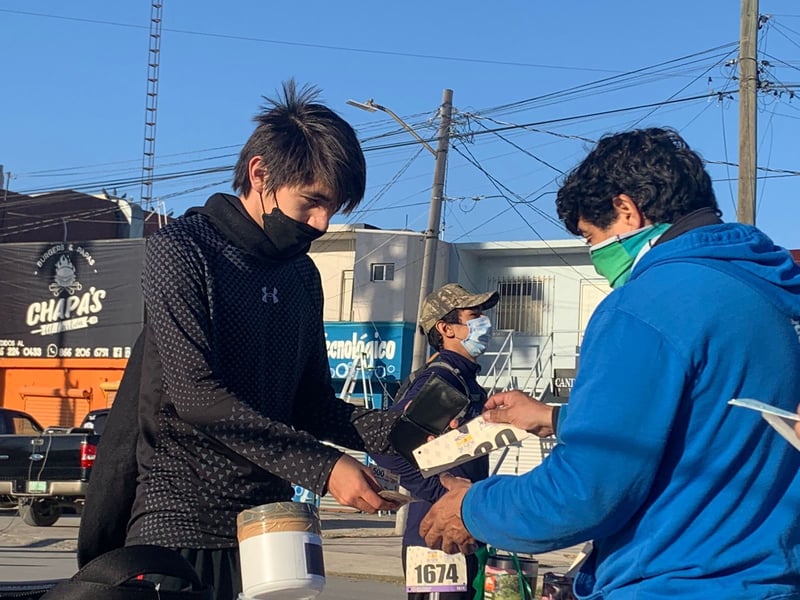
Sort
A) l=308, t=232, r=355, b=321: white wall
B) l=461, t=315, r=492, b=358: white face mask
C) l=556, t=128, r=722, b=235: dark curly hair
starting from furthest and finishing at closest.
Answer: l=308, t=232, r=355, b=321: white wall → l=461, t=315, r=492, b=358: white face mask → l=556, t=128, r=722, b=235: dark curly hair

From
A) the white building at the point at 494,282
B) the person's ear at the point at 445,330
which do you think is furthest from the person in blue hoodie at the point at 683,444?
the white building at the point at 494,282

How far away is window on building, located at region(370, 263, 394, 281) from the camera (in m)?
33.3

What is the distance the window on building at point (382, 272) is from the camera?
109 ft

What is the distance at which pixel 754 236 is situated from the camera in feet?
8.95

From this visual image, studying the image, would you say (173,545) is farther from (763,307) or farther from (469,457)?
(763,307)

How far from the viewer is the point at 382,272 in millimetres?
33406

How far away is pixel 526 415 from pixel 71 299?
31.3 meters

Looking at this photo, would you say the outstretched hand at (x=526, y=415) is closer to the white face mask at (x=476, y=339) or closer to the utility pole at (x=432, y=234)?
the white face mask at (x=476, y=339)

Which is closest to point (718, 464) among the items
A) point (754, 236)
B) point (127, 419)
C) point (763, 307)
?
point (763, 307)

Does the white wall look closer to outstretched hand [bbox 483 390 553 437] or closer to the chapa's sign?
the chapa's sign

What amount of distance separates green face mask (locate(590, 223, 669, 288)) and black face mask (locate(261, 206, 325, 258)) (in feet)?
2.78

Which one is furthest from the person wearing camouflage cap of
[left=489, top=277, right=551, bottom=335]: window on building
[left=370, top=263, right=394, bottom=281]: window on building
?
[left=489, top=277, right=551, bottom=335]: window on building

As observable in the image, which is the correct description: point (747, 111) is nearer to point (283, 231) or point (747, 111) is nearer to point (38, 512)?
point (38, 512)

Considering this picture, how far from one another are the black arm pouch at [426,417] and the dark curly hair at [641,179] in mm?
812
